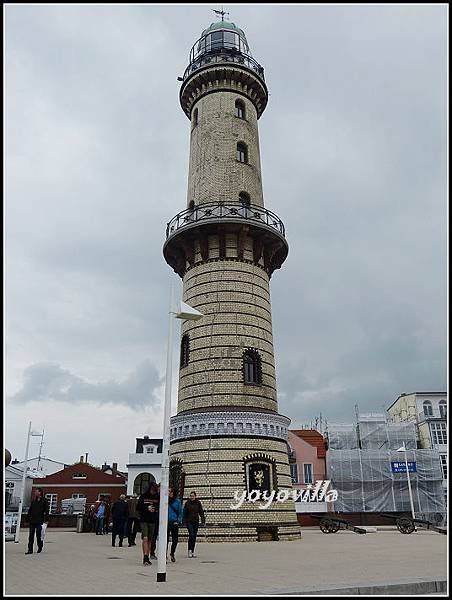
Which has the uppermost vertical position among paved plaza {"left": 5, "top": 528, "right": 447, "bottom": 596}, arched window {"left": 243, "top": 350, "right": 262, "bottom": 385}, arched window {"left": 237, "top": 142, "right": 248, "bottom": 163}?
arched window {"left": 237, "top": 142, "right": 248, "bottom": 163}

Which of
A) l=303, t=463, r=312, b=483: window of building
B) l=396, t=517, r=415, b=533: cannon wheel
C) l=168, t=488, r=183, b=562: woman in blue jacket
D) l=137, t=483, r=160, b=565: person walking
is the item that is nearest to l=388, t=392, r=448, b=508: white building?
l=303, t=463, r=312, b=483: window of building

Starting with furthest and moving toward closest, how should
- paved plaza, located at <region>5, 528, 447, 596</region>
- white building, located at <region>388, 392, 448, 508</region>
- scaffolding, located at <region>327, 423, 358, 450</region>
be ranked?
white building, located at <region>388, 392, 448, 508</region>, scaffolding, located at <region>327, 423, 358, 450</region>, paved plaza, located at <region>5, 528, 447, 596</region>

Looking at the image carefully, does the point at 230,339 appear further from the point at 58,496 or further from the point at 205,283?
the point at 58,496

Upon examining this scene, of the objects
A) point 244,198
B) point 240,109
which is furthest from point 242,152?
point 244,198

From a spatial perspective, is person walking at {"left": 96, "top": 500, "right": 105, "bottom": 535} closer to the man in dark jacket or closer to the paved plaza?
the paved plaza

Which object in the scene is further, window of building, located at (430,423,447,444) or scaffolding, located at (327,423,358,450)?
window of building, located at (430,423,447,444)

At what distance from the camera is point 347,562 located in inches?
413

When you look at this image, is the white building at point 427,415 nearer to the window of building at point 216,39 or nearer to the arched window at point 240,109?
the arched window at point 240,109

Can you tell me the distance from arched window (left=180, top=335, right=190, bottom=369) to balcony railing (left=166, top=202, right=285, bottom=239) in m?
4.51

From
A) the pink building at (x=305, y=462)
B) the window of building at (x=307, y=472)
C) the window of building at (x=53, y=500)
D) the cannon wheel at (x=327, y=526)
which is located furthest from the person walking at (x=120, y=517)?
the window of building at (x=53, y=500)

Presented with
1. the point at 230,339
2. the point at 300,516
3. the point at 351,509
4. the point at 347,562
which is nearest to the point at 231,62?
the point at 230,339

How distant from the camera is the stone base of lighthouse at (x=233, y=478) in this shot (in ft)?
55.8

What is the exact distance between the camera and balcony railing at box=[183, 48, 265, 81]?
24.3 meters

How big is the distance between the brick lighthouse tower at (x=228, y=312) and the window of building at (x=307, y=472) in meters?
19.8
